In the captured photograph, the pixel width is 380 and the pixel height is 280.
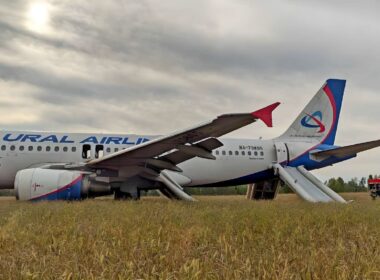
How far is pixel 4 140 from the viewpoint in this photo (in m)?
16.3

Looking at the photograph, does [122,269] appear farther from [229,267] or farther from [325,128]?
[325,128]

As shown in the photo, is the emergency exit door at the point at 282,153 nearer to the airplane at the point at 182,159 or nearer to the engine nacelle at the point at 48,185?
the airplane at the point at 182,159

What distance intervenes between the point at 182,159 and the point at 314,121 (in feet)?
33.5

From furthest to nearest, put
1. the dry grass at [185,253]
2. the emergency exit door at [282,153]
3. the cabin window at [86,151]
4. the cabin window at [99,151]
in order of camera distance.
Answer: the emergency exit door at [282,153]
the cabin window at [99,151]
the cabin window at [86,151]
the dry grass at [185,253]

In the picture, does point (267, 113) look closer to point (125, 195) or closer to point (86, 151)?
point (125, 195)

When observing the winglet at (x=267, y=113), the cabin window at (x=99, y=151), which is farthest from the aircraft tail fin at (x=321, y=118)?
the winglet at (x=267, y=113)

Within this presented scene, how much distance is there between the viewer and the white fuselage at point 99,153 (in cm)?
1619

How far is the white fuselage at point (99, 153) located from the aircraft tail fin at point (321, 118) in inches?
117

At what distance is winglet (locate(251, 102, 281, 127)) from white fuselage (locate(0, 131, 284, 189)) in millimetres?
7797

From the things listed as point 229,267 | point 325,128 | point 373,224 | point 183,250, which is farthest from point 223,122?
point 325,128

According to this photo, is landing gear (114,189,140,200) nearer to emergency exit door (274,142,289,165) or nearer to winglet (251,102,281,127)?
winglet (251,102,281,127)

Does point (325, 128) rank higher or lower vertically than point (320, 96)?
lower

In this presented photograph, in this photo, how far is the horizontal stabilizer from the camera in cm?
1680

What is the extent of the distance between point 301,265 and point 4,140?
16.2 metres
